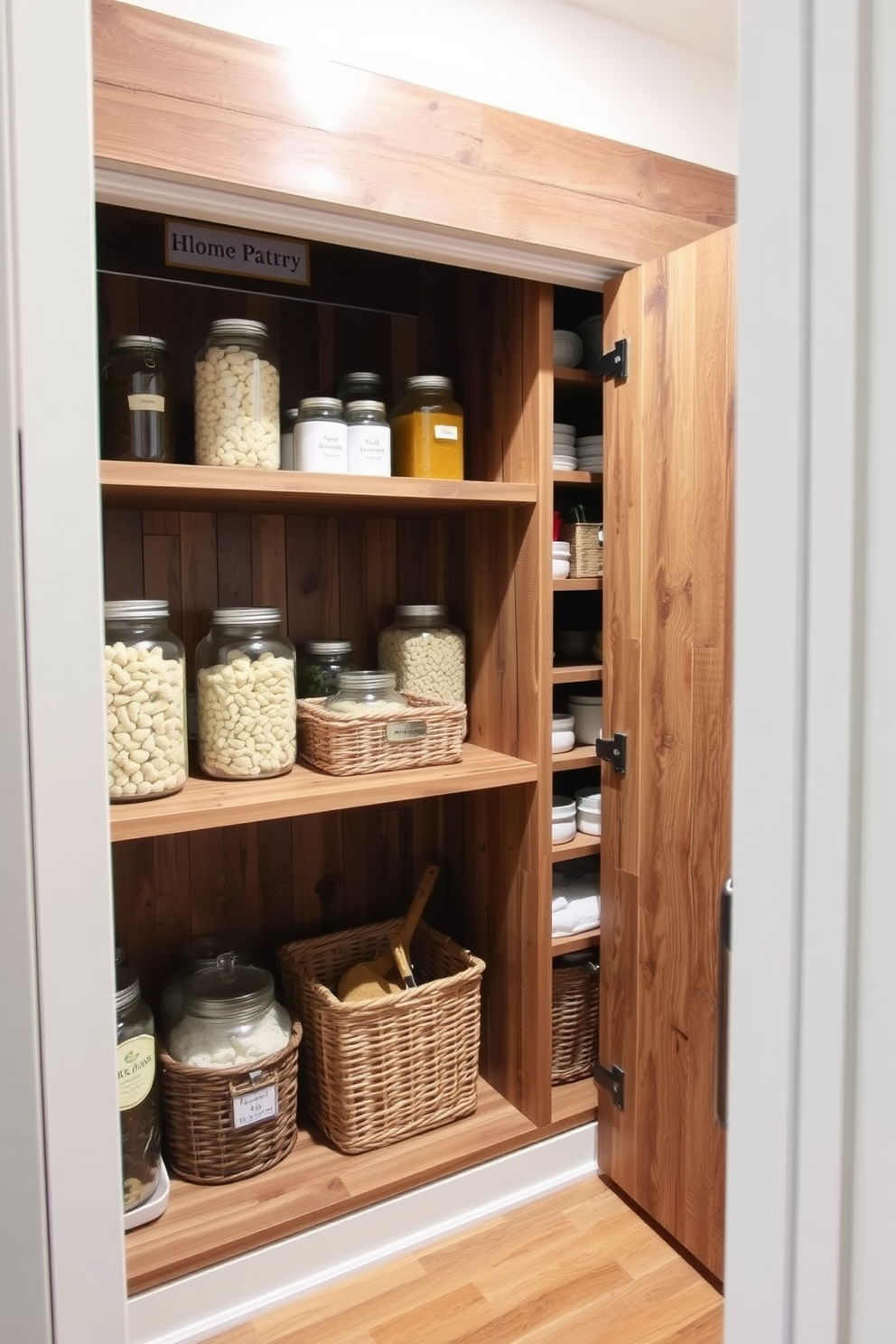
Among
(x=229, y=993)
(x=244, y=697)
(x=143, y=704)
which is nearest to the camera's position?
(x=143, y=704)

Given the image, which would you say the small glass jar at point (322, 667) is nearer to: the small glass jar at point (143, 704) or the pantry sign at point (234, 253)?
the small glass jar at point (143, 704)

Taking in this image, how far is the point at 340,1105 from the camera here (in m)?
1.71

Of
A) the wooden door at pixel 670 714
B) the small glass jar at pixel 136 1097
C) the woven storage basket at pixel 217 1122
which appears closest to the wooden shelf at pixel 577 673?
the wooden door at pixel 670 714

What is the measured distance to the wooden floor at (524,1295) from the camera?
1.50 m

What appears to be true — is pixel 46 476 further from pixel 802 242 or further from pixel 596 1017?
pixel 596 1017

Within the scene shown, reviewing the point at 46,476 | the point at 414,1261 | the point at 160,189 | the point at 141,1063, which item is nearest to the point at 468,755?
the point at 141,1063

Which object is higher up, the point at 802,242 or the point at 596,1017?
the point at 802,242

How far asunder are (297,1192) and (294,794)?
2.41 ft

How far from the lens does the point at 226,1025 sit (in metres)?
1.66

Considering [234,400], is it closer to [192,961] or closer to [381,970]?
[192,961]

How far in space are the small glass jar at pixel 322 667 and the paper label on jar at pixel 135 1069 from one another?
0.70 meters

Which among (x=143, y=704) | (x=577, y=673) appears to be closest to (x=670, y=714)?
(x=577, y=673)

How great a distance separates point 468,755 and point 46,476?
1287 mm

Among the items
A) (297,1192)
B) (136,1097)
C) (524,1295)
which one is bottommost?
(524,1295)
